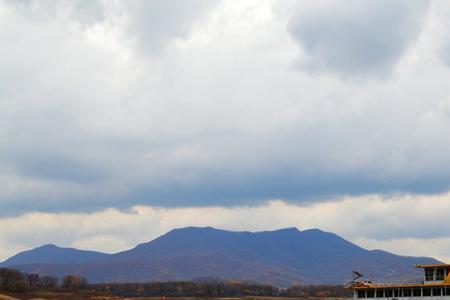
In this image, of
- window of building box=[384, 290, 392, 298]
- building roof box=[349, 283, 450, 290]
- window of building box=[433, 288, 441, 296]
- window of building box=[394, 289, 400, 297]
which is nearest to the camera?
building roof box=[349, 283, 450, 290]

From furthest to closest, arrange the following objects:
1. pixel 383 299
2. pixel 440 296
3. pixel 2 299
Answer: pixel 2 299 < pixel 383 299 < pixel 440 296

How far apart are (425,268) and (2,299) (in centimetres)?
14582

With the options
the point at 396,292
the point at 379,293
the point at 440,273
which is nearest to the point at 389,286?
the point at 396,292

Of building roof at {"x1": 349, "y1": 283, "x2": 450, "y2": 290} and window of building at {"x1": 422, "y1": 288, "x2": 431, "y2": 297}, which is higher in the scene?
building roof at {"x1": 349, "y1": 283, "x2": 450, "y2": 290}

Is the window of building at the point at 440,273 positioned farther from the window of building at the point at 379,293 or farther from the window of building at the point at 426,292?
the window of building at the point at 379,293

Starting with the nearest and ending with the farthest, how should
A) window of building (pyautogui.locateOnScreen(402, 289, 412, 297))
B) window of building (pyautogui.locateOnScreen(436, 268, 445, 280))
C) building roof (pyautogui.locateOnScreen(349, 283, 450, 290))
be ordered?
building roof (pyautogui.locateOnScreen(349, 283, 450, 290)), window of building (pyautogui.locateOnScreen(436, 268, 445, 280)), window of building (pyautogui.locateOnScreen(402, 289, 412, 297))

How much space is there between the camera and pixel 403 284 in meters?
82.7

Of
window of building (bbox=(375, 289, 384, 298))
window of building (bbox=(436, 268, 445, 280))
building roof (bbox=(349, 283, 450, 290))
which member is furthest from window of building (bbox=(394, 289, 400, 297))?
window of building (bbox=(436, 268, 445, 280))

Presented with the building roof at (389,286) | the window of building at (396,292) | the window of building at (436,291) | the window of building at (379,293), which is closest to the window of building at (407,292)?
the building roof at (389,286)

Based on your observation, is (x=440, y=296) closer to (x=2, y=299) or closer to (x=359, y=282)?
(x=359, y=282)

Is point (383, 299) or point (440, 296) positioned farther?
point (383, 299)

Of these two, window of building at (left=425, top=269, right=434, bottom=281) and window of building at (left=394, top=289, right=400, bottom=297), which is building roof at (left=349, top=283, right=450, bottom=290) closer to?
window of building at (left=394, top=289, right=400, bottom=297)

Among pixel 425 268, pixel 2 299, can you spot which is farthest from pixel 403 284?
pixel 2 299

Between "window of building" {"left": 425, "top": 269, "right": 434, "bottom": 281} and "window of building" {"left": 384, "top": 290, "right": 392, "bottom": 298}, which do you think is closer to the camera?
"window of building" {"left": 425, "top": 269, "right": 434, "bottom": 281}
